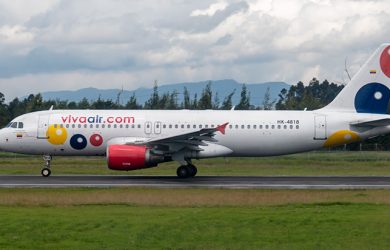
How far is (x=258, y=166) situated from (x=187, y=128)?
36.9 ft

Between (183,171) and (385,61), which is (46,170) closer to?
(183,171)

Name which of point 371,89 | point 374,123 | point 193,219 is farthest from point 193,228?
point 371,89

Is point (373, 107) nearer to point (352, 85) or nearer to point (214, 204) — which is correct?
point (352, 85)

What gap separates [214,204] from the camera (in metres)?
25.6

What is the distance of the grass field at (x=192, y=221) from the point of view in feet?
55.8

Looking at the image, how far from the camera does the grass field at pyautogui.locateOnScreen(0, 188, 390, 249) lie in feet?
55.8

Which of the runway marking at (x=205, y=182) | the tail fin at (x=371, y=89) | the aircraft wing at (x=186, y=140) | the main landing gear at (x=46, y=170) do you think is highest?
the tail fin at (x=371, y=89)

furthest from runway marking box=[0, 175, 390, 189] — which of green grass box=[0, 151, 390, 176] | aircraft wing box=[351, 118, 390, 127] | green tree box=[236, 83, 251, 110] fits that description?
green tree box=[236, 83, 251, 110]

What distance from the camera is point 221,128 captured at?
125 ft

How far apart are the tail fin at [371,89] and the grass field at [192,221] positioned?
12.9 metres

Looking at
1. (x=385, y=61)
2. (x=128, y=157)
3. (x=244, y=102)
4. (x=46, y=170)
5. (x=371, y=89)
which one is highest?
(x=244, y=102)

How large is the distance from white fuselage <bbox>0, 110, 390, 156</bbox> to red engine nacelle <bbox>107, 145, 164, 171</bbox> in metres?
3.19

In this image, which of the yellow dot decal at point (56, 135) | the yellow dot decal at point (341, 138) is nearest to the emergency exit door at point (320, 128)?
the yellow dot decal at point (341, 138)

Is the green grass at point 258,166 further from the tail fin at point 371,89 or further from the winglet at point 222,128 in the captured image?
the winglet at point 222,128
